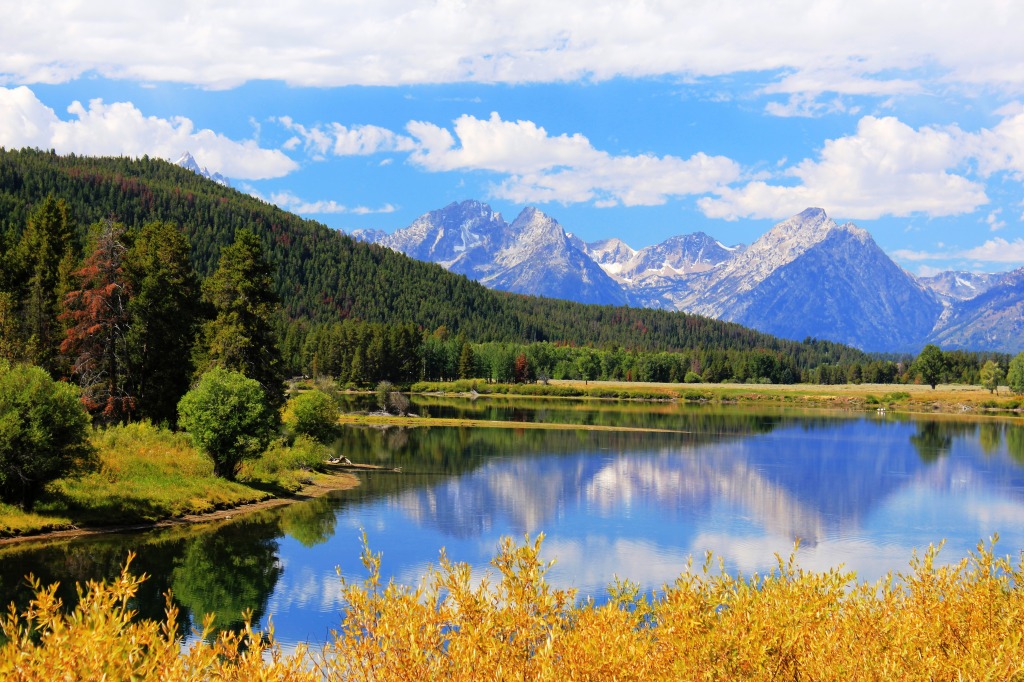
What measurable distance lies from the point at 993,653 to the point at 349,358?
181 metres

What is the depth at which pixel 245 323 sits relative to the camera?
67125mm

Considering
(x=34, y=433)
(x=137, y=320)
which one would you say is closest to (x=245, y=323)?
(x=137, y=320)

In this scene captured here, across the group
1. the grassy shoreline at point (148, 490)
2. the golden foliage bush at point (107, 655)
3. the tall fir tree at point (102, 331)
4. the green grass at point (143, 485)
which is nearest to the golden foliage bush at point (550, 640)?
the golden foliage bush at point (107, 655)

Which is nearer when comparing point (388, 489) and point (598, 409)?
point (388, 489)

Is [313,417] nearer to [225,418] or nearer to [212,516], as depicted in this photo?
[225,418]

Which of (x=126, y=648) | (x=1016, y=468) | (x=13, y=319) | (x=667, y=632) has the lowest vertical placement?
(x=1016, y=468)

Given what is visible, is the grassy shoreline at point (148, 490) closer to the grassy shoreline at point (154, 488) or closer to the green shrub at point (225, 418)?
the grassy shoreline at point (154, 488)

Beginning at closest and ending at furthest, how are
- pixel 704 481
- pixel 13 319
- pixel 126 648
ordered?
pixel 126 648, pixel 13 319, pixel 704 481

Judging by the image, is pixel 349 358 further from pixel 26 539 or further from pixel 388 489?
pixel 26 539

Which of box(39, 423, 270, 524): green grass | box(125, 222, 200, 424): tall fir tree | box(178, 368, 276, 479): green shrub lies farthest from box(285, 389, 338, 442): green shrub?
box(178, 368, 276, 479): green shrub

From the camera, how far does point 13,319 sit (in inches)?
2522

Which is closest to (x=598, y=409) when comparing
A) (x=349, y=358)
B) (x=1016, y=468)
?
(x=349, y=358)

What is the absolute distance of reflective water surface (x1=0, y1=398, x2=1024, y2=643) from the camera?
3659cm

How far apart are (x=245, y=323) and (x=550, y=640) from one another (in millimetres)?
60089
